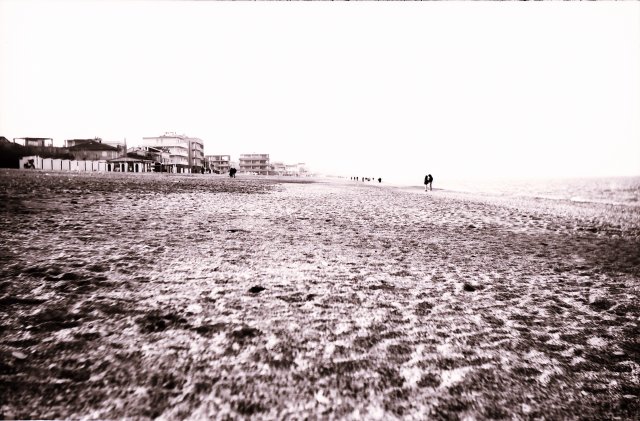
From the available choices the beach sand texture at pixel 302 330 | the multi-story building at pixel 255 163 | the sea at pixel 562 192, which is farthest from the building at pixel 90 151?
the beach sand texture at pixel 302 330

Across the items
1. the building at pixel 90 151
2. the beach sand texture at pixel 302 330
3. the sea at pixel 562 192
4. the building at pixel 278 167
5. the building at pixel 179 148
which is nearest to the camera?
the beach sand texture at pixel 302 330

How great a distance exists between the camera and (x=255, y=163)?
129 meters

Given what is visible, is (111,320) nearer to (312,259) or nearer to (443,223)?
(312,259)

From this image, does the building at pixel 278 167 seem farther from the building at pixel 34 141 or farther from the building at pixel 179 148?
the building at pixel 34 141

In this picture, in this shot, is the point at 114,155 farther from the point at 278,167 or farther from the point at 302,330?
the point at 278,167

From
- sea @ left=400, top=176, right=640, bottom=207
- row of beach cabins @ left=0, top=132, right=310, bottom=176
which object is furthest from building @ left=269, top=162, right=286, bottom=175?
sea @ left=400, top=176, right=640, bottom=207

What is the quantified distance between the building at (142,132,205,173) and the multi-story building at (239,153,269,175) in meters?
37.4

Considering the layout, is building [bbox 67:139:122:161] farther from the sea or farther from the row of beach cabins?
the sea

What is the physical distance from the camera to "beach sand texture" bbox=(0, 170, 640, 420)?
1.71m

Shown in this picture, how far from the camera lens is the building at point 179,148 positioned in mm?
80500

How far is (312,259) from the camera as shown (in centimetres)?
448

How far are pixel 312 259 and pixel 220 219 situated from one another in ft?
12.2

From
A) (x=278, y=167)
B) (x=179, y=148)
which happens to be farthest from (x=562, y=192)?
(x=278, y=167)

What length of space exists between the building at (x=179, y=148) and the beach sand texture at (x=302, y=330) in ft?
264
